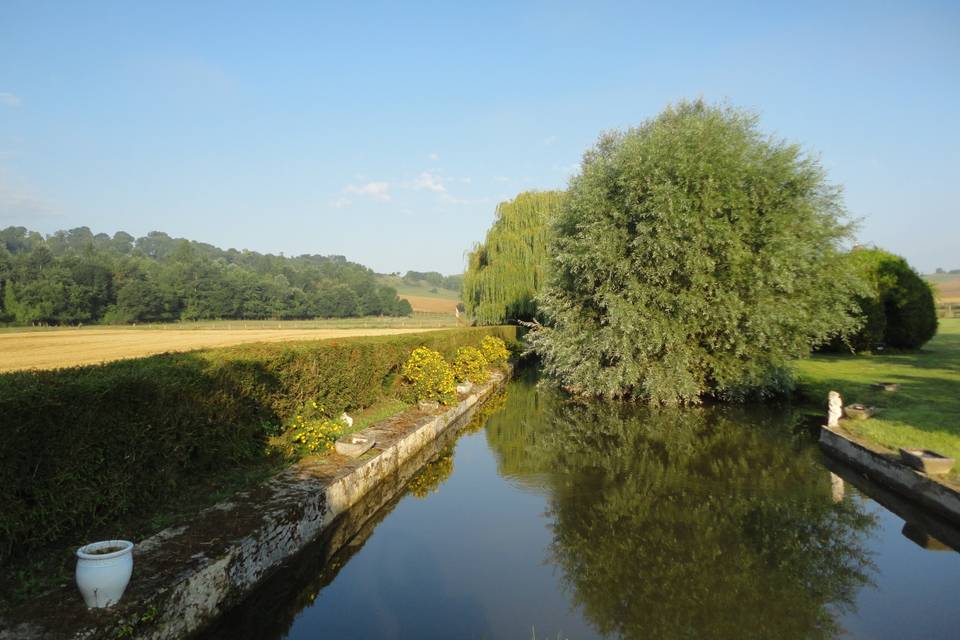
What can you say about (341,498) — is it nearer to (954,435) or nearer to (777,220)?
(954,435)

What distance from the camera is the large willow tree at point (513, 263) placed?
27.0m

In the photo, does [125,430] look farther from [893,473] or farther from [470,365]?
[470,365]

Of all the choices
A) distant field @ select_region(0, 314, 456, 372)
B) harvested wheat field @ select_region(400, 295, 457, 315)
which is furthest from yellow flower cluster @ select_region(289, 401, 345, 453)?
harvested wheat field @ select_region(400, 295, 457, 315)

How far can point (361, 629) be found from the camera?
4227 millimetres

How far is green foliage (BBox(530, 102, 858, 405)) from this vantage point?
12422 mm

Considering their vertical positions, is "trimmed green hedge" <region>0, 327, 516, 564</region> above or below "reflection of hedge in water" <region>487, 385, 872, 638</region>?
above

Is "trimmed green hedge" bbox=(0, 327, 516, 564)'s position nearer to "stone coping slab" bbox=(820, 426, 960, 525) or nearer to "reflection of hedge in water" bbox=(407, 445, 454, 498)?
"reflection of hedge in water" bbox=(407, 445, 454, 498)

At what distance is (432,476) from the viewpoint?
27.9ft

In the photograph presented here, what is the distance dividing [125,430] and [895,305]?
81.1ft

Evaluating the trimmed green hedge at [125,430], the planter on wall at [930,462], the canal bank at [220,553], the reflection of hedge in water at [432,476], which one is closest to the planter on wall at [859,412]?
the planter on wall at [930,462]

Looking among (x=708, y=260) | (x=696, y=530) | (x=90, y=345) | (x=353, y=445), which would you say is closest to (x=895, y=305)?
(x=708, y=260)

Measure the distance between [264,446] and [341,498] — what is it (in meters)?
1.48

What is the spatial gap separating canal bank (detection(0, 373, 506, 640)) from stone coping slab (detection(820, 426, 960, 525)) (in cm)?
691

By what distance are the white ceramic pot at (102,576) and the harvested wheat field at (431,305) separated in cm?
8404
